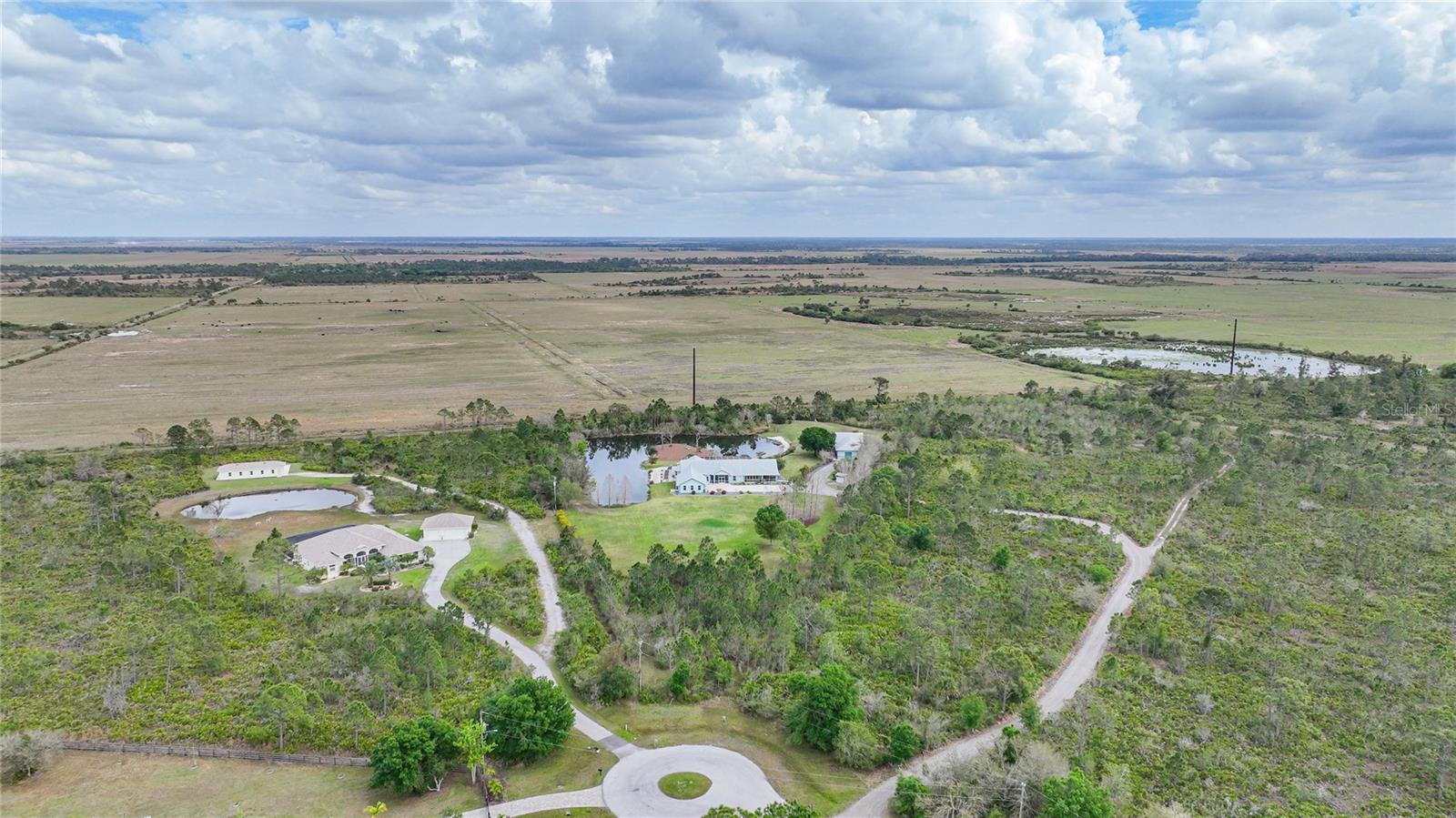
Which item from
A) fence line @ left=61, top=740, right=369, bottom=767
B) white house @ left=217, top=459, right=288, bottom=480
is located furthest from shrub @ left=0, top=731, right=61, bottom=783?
white house @ left=217, top=459, right=288, bottom=480

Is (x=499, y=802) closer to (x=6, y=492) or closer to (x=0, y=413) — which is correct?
(x=6, y=492)

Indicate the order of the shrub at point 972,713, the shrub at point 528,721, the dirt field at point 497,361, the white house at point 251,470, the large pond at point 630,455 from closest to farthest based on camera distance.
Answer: the shrub at point 528,721
the shrub at point 972,713
the large pond at point 630,455
the white house at point 251,470
the dirt field at point 497,361

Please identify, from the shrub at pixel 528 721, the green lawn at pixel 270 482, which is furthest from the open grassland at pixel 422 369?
the shrub at pixel 528 721

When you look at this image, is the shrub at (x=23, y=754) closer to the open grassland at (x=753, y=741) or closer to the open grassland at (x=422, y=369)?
the open grassland at (x=753, y=741)

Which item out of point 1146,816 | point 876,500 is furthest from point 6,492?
point 1146,816

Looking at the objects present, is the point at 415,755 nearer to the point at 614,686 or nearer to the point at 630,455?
the point at 614,686
